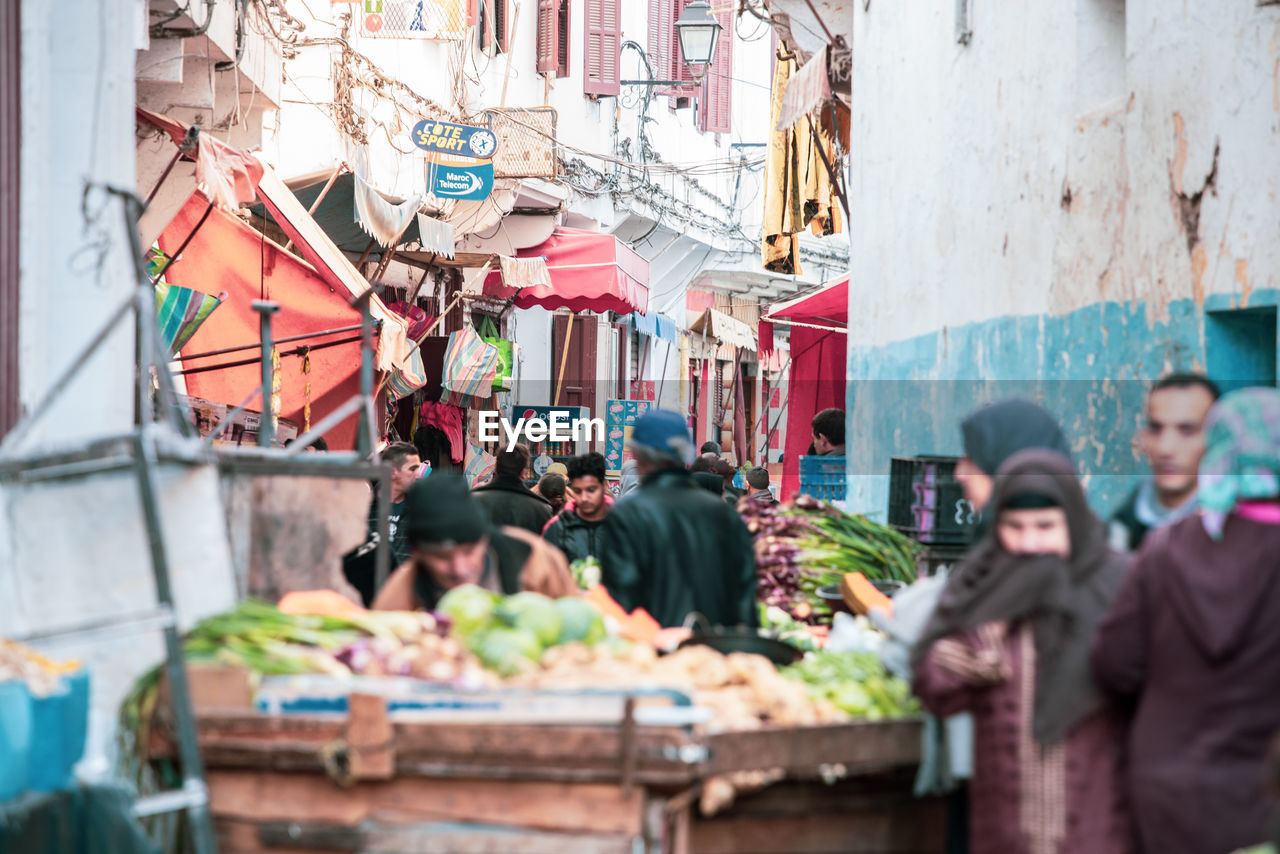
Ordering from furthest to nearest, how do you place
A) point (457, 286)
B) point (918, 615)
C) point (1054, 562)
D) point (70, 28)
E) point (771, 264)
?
point (457, 286) → point (771, 264) → point (70, 28) → point (918, 615) → point (1054, 562)

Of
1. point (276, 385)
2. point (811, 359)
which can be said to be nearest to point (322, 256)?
point (276, 385)

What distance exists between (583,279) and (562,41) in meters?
6.78

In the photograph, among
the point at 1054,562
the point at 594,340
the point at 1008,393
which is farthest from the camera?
the point at 594,340

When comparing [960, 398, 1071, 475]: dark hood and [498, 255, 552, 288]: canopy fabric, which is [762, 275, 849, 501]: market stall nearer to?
[498, 255, 552, 288]: canopy fabric

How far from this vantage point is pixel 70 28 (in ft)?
17.9

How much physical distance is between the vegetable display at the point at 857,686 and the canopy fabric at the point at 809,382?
1079 cm

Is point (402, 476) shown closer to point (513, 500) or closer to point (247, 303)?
point (513, 500)

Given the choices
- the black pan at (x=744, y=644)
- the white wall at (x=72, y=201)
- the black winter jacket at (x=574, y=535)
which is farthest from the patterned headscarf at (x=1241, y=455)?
the black winter jacket at (x=574, y=535)

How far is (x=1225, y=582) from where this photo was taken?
3.21 meters

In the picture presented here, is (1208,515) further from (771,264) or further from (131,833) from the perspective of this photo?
(771,264)

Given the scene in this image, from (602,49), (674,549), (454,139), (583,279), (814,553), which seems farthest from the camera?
(602,49)

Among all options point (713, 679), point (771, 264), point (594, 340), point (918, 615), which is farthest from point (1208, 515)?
point (594, 340)

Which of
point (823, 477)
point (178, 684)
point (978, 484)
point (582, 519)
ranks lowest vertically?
point (178, 684)

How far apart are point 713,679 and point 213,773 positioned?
1298 millimetres
